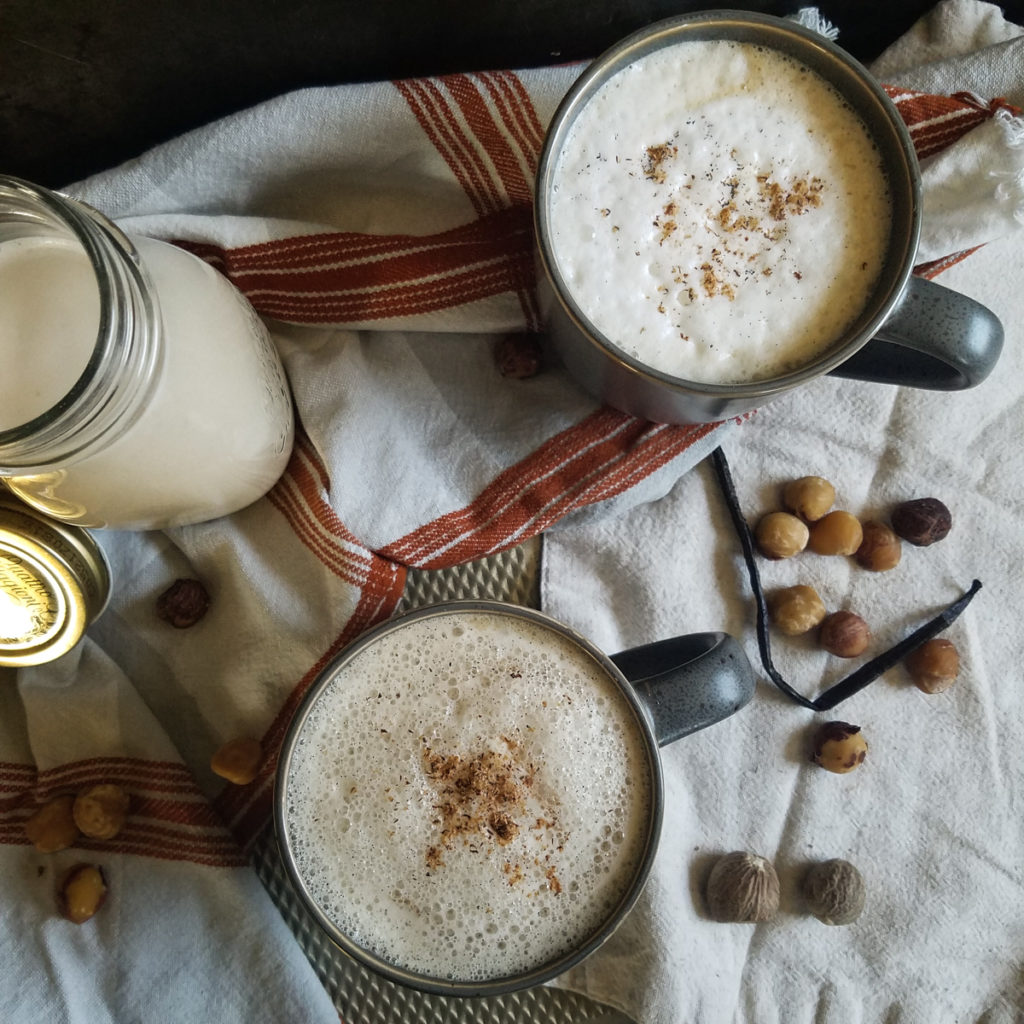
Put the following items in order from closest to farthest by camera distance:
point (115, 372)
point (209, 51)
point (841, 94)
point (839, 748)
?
point (115, 372) < point (841, 94) < point (209, 51) < point (839, 748)

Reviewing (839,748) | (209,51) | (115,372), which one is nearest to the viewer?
(115,372)

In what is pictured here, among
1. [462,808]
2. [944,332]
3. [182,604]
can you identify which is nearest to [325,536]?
[182,604]

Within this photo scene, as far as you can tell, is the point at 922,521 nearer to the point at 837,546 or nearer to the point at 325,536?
the point at 837,546

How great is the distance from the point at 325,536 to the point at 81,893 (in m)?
0.36

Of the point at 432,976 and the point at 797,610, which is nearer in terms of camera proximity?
the point at 432,976

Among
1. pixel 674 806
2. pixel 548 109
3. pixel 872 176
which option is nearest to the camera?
pixel 872 176

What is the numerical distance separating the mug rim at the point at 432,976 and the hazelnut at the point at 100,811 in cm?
23

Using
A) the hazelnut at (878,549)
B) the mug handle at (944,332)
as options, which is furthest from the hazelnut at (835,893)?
the mug handle at (944,332)

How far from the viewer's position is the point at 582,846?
0.69m

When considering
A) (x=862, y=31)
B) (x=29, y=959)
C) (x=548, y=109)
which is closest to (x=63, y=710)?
(x=29, y=959)

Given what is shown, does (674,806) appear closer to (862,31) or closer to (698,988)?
(698,988)

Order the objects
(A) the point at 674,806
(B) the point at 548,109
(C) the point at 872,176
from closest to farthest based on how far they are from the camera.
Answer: (C) the point at 872,176, (B) the point at 548,109, (A) the point at 674,806

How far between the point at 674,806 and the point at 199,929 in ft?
1.40

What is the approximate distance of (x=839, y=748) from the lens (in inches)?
35.7
